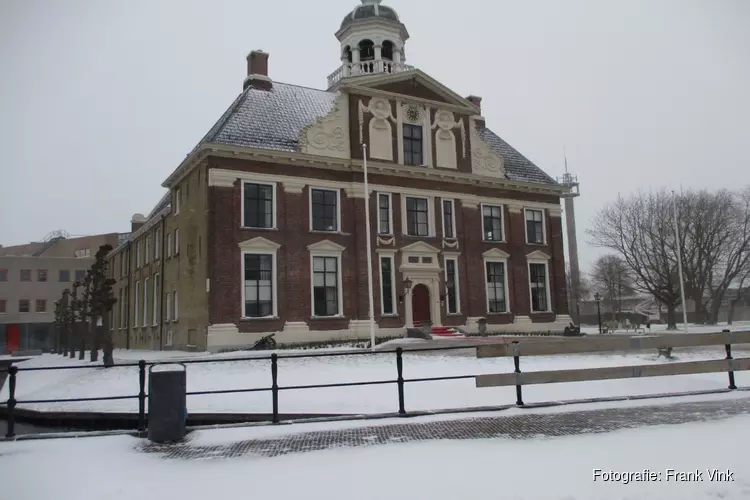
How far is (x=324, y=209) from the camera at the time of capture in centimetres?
3278

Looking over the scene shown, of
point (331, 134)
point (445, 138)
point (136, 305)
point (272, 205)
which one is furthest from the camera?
point (136, 305)

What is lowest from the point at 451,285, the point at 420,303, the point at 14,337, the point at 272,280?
the point at 14,337

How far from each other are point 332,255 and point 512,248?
12.5 m

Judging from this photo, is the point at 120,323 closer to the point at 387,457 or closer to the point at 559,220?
the point at 559,220

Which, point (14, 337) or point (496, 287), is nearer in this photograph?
point (496, 287)

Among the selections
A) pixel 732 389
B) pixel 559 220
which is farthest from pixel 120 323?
pixel 732 389

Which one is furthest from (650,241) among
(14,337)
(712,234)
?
(14,337)

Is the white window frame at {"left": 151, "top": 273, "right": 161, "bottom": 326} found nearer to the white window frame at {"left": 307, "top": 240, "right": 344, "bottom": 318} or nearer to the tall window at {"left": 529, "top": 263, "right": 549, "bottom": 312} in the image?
the white window frame at {"left": 307, "top": 240, "right": 344, "bottom": 318}

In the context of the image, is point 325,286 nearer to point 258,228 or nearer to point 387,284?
point 387,284

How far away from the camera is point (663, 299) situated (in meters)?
50.6

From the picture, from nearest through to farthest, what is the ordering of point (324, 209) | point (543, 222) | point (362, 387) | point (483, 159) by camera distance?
1. point (362, 387)
2. point (324, 209)
3. point (483, 159)
4. point (543, 222)

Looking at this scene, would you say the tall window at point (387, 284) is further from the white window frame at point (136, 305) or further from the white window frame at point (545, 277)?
the white window frame at point (136, 305)

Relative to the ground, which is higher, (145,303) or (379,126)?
(379,126)

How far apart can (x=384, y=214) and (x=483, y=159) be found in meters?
8.25
